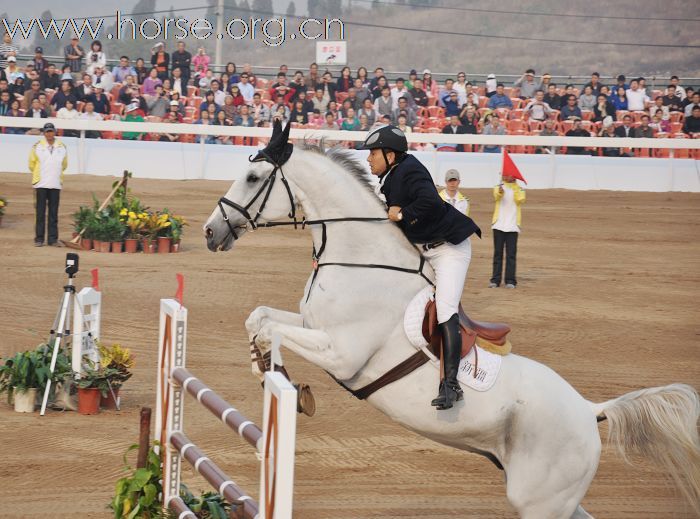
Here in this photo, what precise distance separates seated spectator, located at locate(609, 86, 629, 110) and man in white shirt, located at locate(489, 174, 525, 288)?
42.8 feet

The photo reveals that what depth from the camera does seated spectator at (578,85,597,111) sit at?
28.2m

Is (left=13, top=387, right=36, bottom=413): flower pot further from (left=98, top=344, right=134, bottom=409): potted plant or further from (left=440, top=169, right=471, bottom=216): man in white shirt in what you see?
(left=440, top=169, right=471, bottom=216): man in white shirt

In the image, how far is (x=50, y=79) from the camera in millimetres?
26078

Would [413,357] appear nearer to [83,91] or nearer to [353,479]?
[353,479]

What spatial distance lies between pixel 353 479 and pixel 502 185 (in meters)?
9.11

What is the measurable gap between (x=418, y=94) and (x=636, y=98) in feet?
20.9

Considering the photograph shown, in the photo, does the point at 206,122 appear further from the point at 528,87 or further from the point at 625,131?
the point at 625,131

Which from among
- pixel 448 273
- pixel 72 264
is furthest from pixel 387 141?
pixel 72 264

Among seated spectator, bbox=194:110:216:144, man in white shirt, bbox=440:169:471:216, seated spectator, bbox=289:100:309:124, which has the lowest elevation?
man in white shirt, bbox=440:169:471:216

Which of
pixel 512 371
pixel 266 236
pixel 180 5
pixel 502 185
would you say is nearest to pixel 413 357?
pixel 512 371

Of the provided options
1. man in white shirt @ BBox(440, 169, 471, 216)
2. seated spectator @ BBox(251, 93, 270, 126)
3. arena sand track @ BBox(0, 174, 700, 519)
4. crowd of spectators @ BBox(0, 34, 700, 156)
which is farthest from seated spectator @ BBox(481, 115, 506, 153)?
man in white shirt @ BBox(440, 169, 471, 216)

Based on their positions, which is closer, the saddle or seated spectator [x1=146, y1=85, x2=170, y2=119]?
the saddle

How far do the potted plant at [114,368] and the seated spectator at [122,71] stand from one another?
60.4ft

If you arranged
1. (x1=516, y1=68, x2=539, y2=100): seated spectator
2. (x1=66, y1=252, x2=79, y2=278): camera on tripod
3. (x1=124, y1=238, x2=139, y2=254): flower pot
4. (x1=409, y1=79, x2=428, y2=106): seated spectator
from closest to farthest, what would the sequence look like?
(x1=66, y1=252, x2=79, y2=278): camera on tripod < (x1=124, y1=238, x2=139, y2=254): flower pot < (x1=409, y1=79, x2=428, y2=106): seated spectator < (x1=516, y1=68, x2=539, y2=100): seated spectator
